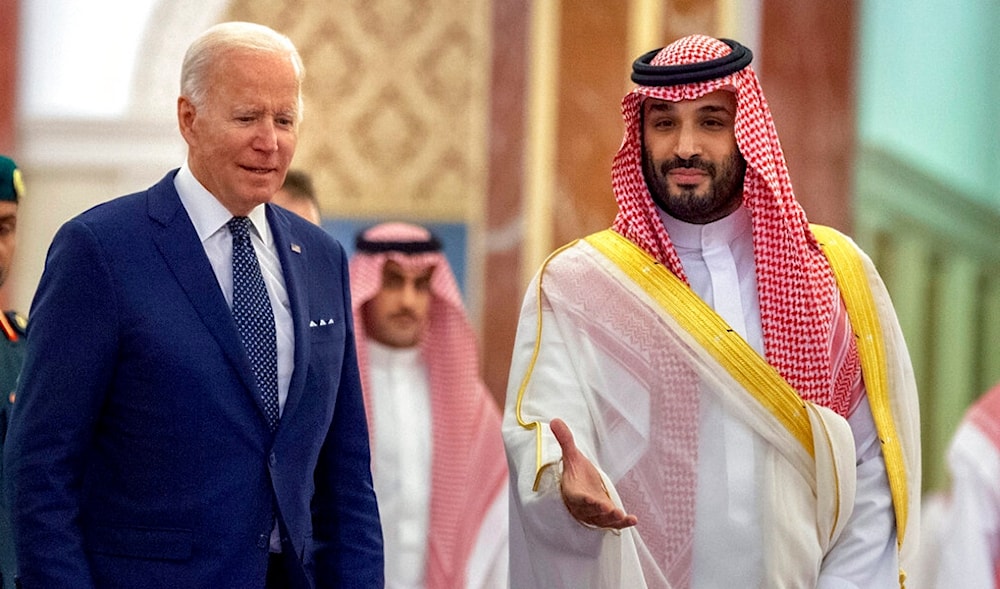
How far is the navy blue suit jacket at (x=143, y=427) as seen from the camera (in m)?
2.86

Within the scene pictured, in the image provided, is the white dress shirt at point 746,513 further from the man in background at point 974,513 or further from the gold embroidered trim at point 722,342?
the man in background at point 974,513

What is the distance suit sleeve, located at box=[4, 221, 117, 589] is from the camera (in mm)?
2840

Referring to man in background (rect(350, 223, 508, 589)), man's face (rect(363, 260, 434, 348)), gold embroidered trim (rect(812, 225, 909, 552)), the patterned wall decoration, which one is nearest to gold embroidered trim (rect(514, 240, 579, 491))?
gold embroidered trim (rect(812, 225, 909, 552))

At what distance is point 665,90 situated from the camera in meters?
3.67

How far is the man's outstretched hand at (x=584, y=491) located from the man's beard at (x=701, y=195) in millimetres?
666

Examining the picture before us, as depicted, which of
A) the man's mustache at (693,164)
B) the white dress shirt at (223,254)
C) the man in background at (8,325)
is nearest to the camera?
the white dress shirt at (223,254)

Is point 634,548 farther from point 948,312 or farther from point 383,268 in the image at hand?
point 948,312

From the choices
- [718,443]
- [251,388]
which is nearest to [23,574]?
[251,388]

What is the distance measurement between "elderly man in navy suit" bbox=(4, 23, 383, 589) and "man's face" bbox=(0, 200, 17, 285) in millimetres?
1090

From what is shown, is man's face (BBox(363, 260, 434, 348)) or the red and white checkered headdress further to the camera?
man's face (BBox(363, 260, 434, 348))

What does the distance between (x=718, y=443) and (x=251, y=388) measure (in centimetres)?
108

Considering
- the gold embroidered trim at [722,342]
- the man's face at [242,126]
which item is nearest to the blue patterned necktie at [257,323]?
the man's face at [242,126]

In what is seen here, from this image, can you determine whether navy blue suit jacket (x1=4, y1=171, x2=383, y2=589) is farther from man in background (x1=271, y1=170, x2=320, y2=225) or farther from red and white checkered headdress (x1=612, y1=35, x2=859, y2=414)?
man in background (x1=271, y1=170, x2=320, y2=225)

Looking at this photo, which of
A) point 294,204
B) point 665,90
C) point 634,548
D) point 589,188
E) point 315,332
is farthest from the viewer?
point 589,188
